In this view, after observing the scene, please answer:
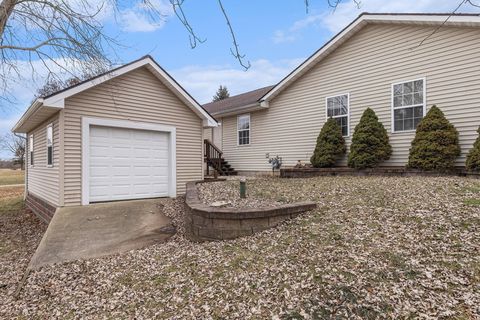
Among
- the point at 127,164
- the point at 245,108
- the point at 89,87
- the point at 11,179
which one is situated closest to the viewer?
the point at 89,87

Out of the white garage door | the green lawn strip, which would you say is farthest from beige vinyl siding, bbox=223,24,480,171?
the green lawn strip

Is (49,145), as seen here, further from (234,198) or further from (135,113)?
(234,198)

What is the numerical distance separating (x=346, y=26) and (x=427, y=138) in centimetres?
479

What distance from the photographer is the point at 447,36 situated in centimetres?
830

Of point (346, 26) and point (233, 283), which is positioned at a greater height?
point (346, 26)

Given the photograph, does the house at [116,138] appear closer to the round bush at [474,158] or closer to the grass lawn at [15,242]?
the grass lawn at [15,242]

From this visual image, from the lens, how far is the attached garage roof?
705cm

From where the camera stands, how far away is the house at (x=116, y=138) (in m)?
7.39

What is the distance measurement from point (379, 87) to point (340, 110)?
5.02ft

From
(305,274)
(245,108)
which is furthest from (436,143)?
(245,108)

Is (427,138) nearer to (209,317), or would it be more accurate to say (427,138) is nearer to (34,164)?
(209,317)

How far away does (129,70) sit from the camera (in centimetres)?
839

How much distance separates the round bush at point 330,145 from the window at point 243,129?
4.44 metres

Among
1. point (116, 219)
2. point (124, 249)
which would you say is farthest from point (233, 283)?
point (116, 219)
